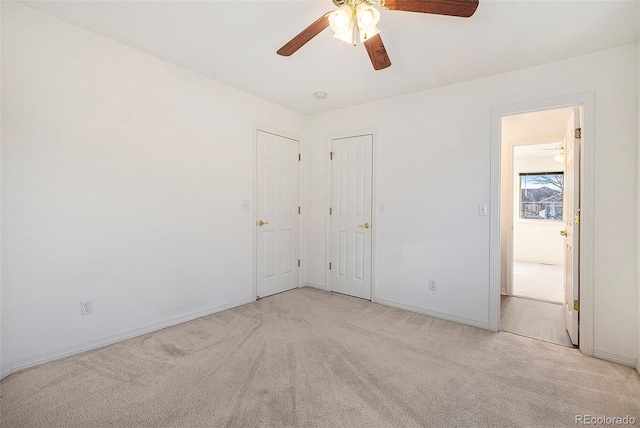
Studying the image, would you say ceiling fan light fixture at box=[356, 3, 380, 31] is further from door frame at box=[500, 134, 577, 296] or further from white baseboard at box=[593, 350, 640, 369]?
door frame at box=[500, 134, 577, 296]

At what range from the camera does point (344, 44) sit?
7.70 feet

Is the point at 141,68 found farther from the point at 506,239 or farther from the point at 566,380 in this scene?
the point at 506,239

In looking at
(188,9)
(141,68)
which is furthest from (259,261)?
(188,9)

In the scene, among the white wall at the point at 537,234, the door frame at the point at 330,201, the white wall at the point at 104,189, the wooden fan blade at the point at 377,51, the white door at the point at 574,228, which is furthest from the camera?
the white wall at the point at 537,234

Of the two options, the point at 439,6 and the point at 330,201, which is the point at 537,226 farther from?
the point at 439,6

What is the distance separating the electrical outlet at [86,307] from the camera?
2.26 metres

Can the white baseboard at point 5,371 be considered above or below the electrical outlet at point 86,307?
below

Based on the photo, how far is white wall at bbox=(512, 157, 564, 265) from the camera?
6121 millimetres

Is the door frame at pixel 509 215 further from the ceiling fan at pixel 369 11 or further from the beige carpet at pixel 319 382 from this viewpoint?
the ceiling fan at pixel 369 11

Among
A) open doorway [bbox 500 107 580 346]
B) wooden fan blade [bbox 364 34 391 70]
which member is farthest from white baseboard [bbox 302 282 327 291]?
wooden fan blade [bbox 364 34 391 70]

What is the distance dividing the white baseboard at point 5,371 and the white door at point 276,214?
7.02 feet

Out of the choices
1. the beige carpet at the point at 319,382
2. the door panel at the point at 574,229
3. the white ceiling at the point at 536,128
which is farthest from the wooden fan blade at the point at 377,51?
the beige carpet at the point at 319,382

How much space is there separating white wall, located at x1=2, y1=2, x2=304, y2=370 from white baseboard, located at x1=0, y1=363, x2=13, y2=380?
0.04 metres

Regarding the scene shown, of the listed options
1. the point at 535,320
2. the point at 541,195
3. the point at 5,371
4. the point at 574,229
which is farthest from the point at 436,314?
the point at 541,195
